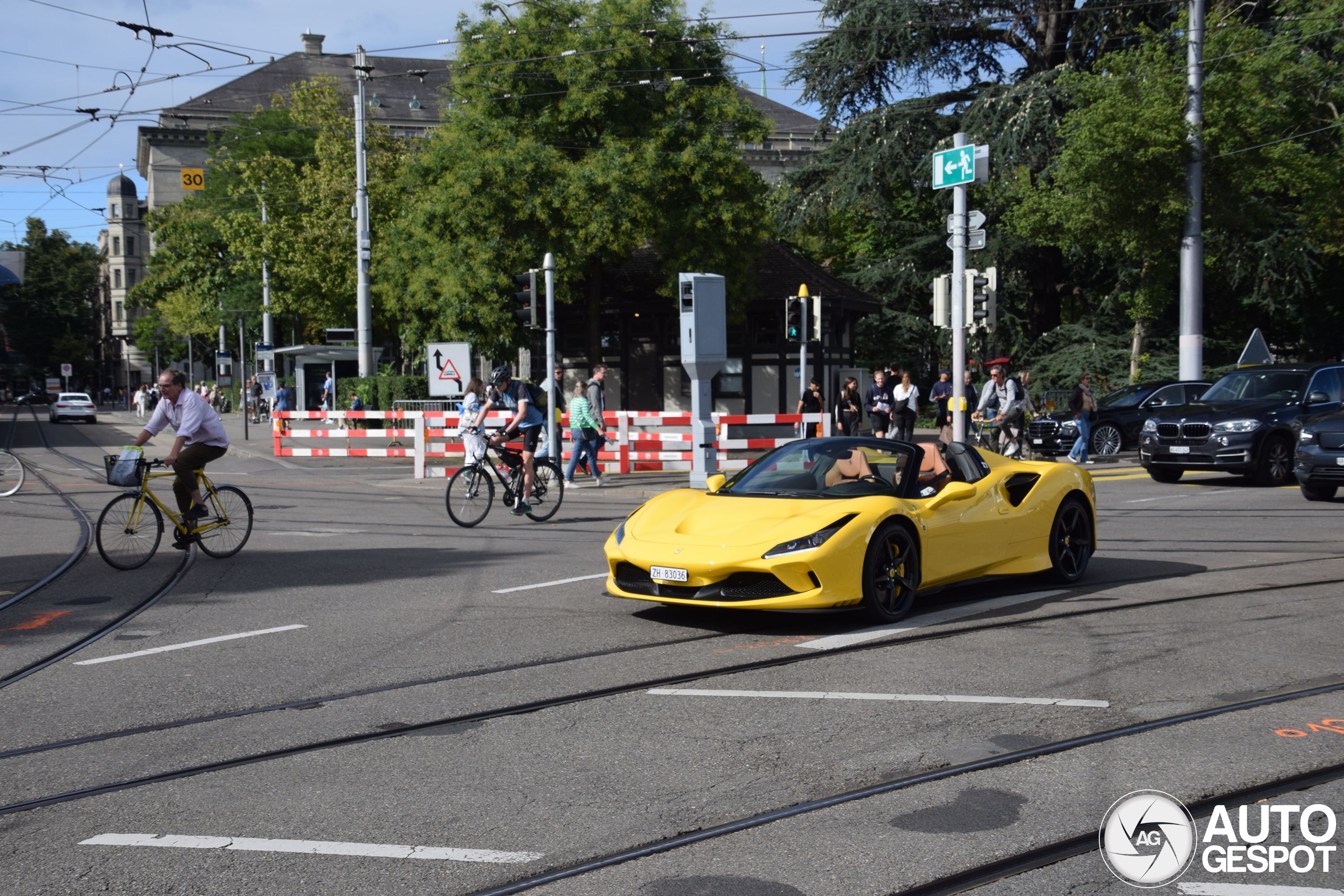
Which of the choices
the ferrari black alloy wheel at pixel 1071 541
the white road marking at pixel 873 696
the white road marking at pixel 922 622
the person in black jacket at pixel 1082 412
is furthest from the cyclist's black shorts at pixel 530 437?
the person in black jacket at pixel 1082 412

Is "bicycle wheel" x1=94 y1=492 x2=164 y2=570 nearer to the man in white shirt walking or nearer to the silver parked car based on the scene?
the man in white shirt walking

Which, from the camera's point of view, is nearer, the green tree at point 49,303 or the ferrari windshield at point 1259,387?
the ferrari windshield at point 1259,387

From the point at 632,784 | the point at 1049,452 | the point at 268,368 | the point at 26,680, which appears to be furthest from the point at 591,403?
the point at 268,368

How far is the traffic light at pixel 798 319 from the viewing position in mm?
23078

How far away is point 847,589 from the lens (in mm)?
7781

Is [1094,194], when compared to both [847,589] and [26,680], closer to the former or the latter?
[847,589]

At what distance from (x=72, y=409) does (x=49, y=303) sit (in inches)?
2478

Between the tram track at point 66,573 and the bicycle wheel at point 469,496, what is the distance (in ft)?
8.98

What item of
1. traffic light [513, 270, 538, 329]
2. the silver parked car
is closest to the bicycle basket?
traffic light [513, 270, 538, 329]

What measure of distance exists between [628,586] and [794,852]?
4.22 metres

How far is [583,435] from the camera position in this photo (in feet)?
63.7

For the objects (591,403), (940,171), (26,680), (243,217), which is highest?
(243,217)

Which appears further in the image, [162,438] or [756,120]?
[162,438]

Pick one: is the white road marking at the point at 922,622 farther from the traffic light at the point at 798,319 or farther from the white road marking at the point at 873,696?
the traffic light at the point at 798,319
